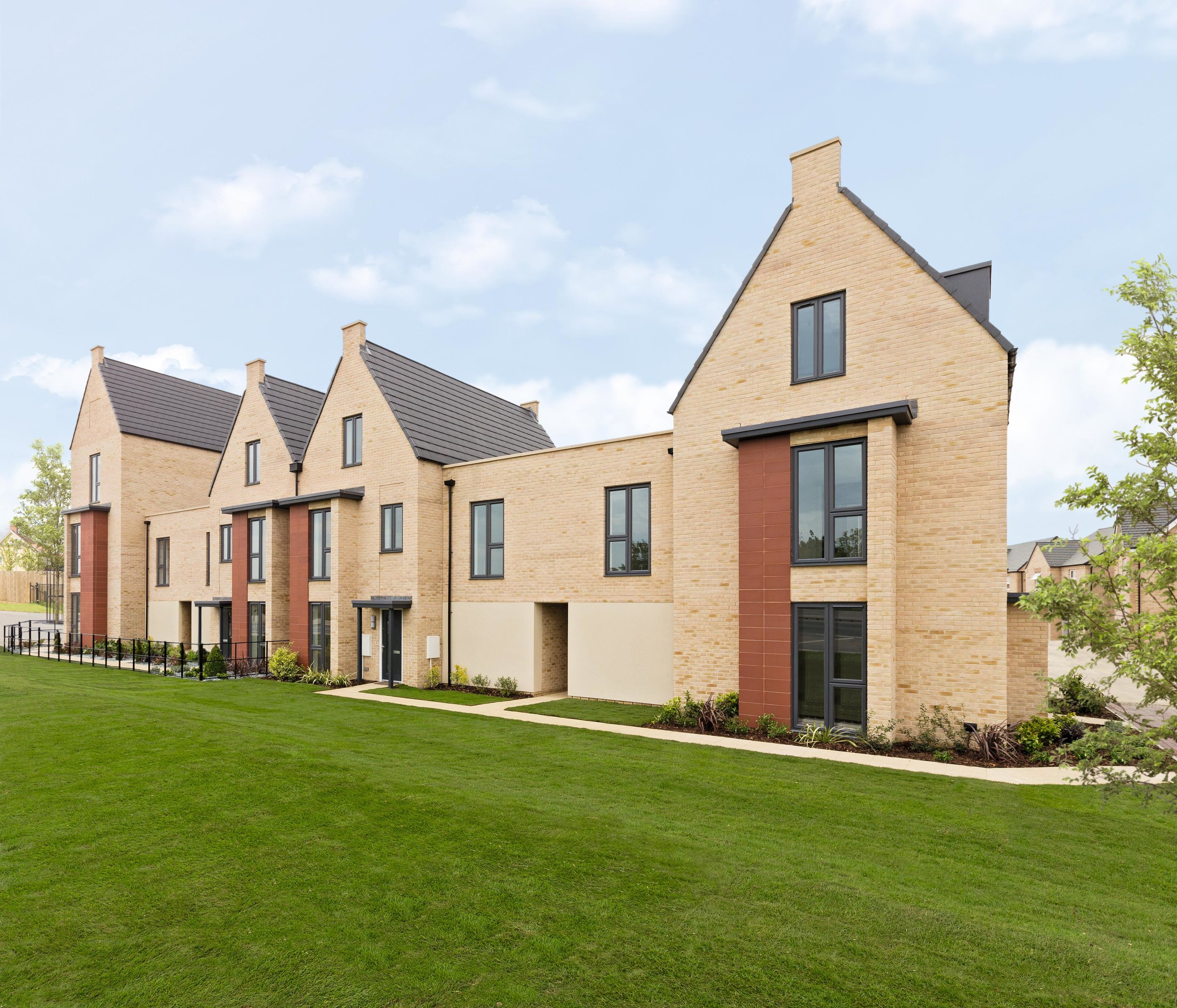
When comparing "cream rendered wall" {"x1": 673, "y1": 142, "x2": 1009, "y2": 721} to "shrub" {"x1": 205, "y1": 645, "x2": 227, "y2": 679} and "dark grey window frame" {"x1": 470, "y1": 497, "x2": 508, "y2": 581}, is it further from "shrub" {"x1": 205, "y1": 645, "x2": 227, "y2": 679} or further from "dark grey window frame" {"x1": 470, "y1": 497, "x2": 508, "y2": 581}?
"shrub" {"x1": 205, "y1": 645, "x2": 227, "y2": 679}

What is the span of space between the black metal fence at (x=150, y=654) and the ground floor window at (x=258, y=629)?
0.11 feet

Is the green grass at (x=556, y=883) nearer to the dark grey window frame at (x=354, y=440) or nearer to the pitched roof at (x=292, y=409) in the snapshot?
the dark grey window frame at (x=354, y=440)

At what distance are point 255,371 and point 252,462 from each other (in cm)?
342

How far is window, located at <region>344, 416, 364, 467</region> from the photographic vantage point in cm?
2202

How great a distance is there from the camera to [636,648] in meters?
16.9

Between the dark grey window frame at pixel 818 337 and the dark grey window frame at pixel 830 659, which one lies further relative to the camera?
the dark grey window frame at pixel 818 337

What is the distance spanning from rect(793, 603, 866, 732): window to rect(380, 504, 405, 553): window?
12017 mm

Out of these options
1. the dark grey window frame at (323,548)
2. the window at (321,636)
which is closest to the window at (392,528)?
the dark grey window frame at (323,548)

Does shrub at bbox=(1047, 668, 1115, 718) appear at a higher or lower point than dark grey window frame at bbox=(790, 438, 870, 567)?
lower

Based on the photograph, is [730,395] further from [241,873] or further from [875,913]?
[241,873]

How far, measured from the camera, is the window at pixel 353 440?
22.0 metres

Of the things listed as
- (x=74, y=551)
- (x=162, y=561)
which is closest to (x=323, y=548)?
(x=162, y=561)

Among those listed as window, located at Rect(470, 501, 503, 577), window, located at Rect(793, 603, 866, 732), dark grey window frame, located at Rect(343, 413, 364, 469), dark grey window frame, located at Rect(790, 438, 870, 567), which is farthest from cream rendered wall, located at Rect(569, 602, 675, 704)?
dark grey window frame, located at Rect(343, 413, 364, 469)

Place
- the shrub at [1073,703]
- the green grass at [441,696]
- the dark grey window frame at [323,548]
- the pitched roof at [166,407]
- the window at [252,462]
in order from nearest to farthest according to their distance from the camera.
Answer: the shrub at [1073,703], the green grass at [441,696], the dark grey window frame at [323,548], the window at [252,462], the pitched roof at [166,407]
